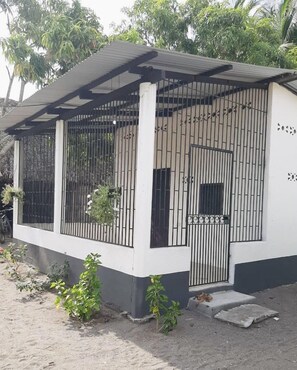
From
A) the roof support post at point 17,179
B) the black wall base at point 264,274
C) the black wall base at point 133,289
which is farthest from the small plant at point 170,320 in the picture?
the roof support post at point 17,179

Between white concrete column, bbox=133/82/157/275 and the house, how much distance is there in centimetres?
1

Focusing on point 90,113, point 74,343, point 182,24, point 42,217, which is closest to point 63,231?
point 42,217

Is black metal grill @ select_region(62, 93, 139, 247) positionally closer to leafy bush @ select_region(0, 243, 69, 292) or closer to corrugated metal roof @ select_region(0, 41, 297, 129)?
corrugated metal roof @ select_region(0, 41, 297, 129)

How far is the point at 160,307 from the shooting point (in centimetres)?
521

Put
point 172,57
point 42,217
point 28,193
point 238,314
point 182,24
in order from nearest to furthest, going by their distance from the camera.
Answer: point 172,57
point 238,314
point 42,217
point 28,193
point 182,24

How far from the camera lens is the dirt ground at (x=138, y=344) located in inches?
168

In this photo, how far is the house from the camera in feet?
18.0

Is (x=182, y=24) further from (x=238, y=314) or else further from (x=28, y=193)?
(x=238, y=314)

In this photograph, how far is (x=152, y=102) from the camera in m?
5.45

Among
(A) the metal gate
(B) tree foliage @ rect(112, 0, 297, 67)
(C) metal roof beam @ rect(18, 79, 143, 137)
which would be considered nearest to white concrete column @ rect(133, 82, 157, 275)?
(C) metal roof beam @ rect(18, 79, 143, 137)

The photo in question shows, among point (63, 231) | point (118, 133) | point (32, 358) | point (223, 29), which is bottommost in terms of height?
point (32, 358)

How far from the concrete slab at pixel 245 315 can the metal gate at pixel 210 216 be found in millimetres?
768

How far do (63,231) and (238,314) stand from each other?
12.0 ft

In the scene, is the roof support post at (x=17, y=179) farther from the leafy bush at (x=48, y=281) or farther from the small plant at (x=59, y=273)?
the small plant at (x=59, y=273)
